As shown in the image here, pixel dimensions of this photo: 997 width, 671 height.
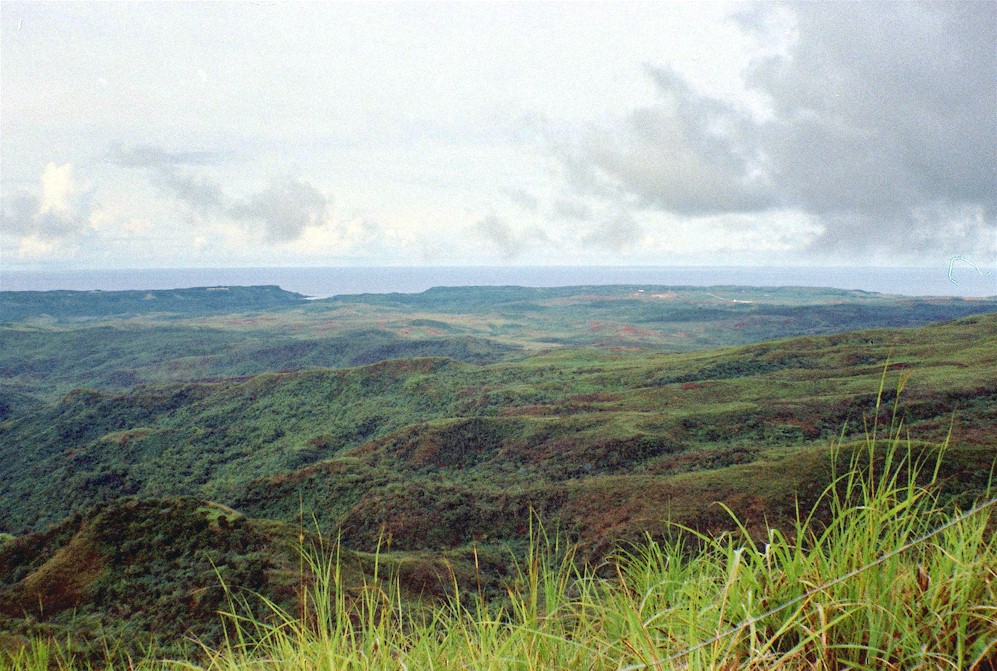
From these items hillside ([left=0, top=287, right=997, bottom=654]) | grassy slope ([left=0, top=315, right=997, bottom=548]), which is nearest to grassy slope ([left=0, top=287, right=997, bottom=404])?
hillside ([left=0, top=287, right=997, bottom=654])

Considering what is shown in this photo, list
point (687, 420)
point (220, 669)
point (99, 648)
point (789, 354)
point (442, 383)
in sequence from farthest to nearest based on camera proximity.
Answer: point (442, 383)
point (789, 354)
point (687, 420)
point (99, 648)
point (220, 669)

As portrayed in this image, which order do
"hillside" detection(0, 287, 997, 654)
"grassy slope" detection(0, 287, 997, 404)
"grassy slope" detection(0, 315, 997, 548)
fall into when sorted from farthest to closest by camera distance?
"grassy slope" detection(0, 287, 997, 404)
"grassy slope" detection(0, 315, 997, 548)
"hillside" detection(0, 287, 997, 654)

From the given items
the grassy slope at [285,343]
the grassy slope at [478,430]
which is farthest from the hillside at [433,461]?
the grassy slope at [285,343]

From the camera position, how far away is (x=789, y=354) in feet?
238

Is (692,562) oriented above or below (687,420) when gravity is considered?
above

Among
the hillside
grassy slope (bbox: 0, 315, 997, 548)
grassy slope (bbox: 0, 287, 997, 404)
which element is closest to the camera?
the hillside

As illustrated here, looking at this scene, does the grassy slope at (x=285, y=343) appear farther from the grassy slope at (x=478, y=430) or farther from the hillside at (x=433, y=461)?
the grassy slope at (x=478, y=430)

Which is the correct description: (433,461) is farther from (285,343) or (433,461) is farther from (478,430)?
(285,343)

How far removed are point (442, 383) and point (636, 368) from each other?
897 inches

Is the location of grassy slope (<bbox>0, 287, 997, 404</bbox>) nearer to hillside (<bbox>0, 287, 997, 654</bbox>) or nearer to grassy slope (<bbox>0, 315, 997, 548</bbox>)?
hillside (<bbox>0, 287, 997, 654</bbox>)

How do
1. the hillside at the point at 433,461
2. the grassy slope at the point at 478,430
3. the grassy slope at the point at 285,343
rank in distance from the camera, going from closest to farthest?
the hillside at the point at 433,461 < the grassy slope at the point at 478,430 < the grassy slope at the point at 285,343

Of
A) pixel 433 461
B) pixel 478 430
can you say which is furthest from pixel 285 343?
pixel 433 461

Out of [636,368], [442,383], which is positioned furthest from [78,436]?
[636,368]

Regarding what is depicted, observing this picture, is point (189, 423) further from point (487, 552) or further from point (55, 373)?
point (55, 373)
